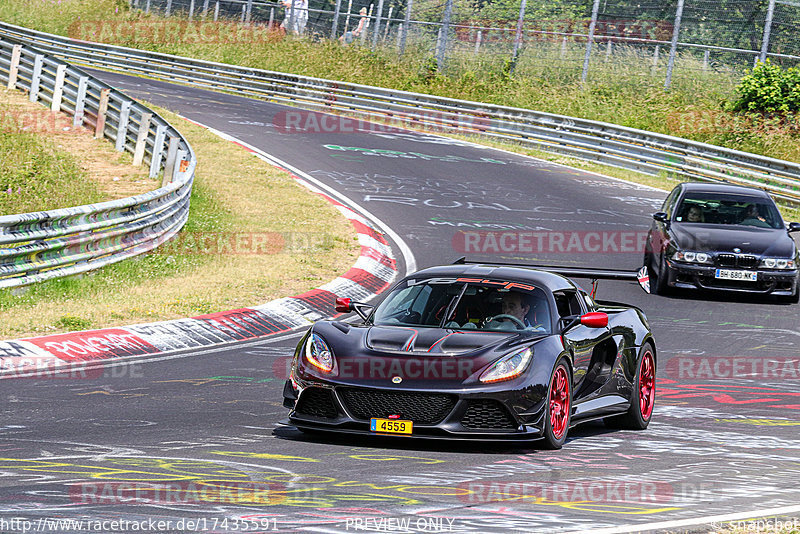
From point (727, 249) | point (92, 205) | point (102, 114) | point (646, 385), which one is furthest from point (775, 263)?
point (102, 114)

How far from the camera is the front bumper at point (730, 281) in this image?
16672 millimetres

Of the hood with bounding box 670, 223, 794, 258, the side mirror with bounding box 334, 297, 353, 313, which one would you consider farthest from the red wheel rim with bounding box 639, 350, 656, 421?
the hood with bounding box 670, 223, 794, 258

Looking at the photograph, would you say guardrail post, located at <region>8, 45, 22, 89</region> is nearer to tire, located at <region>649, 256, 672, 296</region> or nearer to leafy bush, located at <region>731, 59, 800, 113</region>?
tire, located at <region>649, 256, 672, 296</region>

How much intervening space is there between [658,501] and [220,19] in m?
44.9

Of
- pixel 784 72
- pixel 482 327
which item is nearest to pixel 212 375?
pixel 482 327

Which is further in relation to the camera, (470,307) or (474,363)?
(470,307)

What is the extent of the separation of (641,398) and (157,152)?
1500 cm

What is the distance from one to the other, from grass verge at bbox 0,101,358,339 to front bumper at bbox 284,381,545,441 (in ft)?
16.6

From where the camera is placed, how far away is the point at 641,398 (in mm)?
9523

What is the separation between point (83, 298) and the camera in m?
13.9

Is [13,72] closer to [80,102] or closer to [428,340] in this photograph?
[80,102]

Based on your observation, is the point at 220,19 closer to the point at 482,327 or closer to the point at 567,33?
the point at 567,33

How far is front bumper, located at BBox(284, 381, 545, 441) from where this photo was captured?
7719 millimetres

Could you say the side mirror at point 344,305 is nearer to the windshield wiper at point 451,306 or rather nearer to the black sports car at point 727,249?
the windshield wiper at point 451,306
